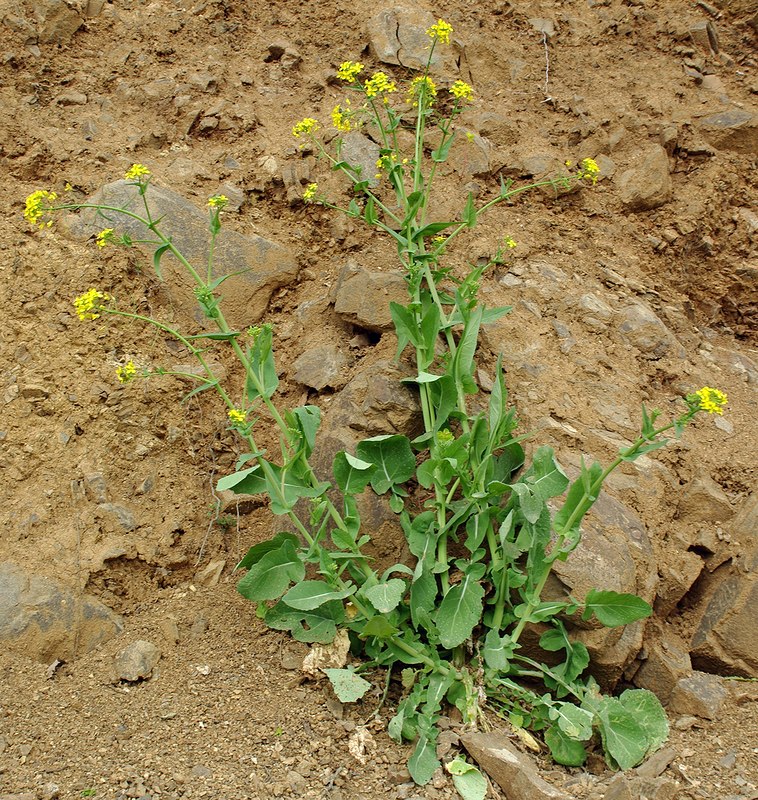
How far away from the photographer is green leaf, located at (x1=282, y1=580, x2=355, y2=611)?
2906 millimetres

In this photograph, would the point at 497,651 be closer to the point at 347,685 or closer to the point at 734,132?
the point at 347,685

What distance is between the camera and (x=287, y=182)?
4.52 meters

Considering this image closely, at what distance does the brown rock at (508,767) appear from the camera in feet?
8.52

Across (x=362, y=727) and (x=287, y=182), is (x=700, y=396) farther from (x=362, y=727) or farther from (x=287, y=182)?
(x=287, y=182)

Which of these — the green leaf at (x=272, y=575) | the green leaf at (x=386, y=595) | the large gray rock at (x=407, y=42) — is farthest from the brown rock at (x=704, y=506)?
the large gray rock at (x=407, y=42)

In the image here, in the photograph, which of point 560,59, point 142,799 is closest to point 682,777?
point 142,799

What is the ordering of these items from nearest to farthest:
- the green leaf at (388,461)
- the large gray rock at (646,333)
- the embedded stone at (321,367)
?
the green leaf at (388,461) < the embedded stone at (321,367) < the large gray rock at (646,333)

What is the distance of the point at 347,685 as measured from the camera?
2.91 metres

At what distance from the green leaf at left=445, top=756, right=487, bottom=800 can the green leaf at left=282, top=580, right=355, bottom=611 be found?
69 centimetres

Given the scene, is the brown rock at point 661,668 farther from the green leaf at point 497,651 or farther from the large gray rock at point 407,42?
the large gray rock at point 407,42

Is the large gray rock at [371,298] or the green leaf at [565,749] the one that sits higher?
the large gray rock at [371,298]

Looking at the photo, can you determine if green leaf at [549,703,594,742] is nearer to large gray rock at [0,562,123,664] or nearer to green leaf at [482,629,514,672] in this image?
green leaf at [482,629,514,672]

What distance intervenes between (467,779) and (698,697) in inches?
42.4

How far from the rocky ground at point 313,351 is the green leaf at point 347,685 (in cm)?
11
